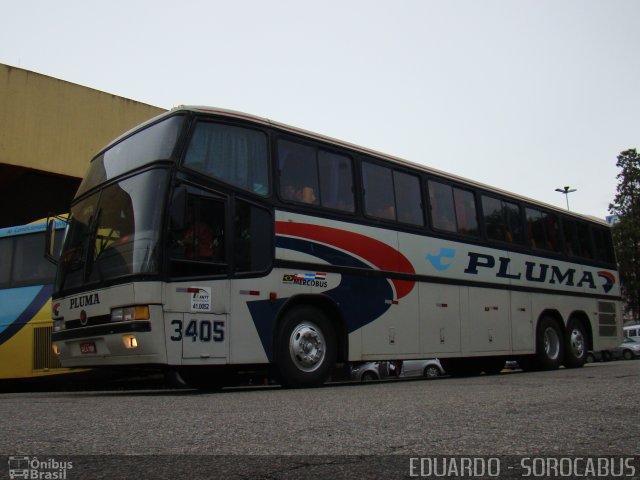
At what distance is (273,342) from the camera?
7.93 meters

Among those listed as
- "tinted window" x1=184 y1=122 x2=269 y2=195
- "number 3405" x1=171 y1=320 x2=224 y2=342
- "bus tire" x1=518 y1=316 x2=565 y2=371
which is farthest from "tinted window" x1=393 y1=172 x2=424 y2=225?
"bus tire" x1=518 y1=316 x2=565 y2=371

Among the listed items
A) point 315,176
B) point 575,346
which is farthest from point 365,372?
point 315,176

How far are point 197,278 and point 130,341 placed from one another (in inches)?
37.5

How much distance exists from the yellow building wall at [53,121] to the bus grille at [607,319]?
1450 cm

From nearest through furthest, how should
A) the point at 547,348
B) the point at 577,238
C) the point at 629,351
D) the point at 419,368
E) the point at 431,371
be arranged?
the point at 547,348 → the point at 577,238 → the point at 419,368 → the point at 431,371 → the point at 629,351

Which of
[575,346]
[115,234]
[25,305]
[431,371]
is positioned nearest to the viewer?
[115,234]

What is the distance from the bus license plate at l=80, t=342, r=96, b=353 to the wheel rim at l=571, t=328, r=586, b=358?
32.9 feet

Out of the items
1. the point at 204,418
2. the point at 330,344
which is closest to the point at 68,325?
the point at 330,344

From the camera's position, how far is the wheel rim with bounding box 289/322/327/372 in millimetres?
8195

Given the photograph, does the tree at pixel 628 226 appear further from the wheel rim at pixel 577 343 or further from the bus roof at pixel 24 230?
the bus roof at pixel 24 230

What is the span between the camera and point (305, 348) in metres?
8.31

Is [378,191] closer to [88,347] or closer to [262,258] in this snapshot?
[262,258]

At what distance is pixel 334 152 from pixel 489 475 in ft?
22.8

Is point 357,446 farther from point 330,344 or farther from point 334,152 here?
point 334,152
